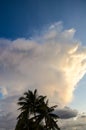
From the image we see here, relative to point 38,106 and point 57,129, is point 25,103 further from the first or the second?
point 57,129

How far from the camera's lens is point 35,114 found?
56.0 m

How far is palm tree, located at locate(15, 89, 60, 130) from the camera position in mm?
53562

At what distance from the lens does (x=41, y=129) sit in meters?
54.9

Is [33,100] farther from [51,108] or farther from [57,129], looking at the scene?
[57,129]

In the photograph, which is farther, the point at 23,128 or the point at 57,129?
the point at 23,128

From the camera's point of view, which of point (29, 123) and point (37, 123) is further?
point (29, 123)

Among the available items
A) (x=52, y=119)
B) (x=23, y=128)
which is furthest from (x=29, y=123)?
(x=52, y=119)

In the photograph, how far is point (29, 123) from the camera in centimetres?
5672

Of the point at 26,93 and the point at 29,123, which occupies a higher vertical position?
the point at 26,93

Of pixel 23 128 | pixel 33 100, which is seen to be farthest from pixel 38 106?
pixel 23 128

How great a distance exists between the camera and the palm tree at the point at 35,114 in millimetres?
53562

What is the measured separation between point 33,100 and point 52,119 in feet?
22.1

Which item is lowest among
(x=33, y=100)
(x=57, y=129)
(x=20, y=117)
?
(x=57, y=129)

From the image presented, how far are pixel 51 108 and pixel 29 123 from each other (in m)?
6.48
